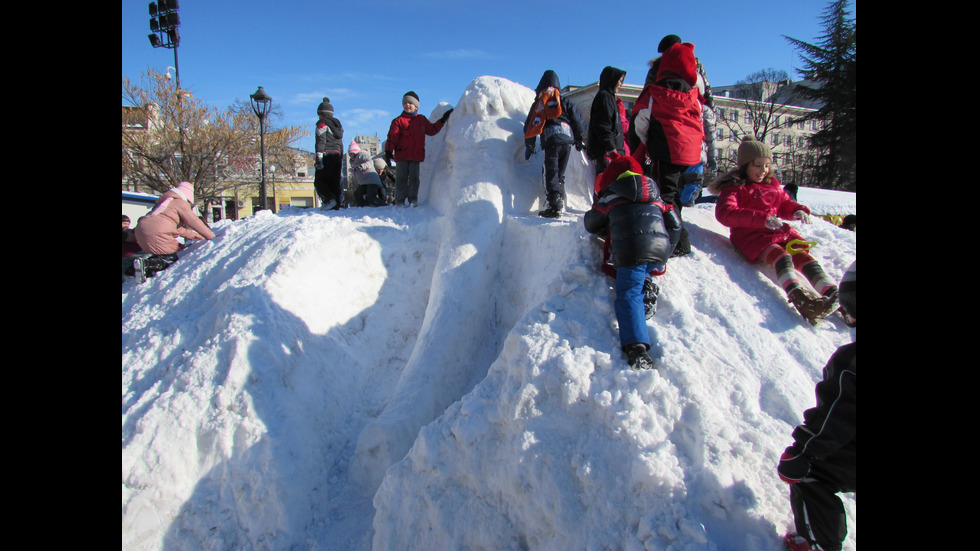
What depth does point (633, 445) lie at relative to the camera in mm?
2191

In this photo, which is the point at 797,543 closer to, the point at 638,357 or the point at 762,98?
the point at 638,357

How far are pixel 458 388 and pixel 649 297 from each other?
1814 mm

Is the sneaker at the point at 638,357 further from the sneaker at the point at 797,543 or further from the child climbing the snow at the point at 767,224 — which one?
the child climbing the snow at the point at 767,224

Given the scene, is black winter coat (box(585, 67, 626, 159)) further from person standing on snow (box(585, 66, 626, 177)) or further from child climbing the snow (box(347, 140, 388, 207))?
child climbing the snow (box(347, 140, 388, 207))

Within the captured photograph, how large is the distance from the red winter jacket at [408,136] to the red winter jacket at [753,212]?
3882 mm

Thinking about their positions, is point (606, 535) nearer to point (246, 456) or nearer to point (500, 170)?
point (246, 456)

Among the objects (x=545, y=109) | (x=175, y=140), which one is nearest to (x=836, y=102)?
(x=545, y=109)

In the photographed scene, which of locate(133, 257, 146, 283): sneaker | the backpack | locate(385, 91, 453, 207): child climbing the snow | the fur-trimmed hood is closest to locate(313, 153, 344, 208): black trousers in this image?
locate(385, 91, 453, 207): child climbing the snow

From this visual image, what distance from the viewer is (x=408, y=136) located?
6.15 meters

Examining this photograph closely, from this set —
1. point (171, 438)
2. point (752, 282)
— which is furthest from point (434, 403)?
point (752, 282)

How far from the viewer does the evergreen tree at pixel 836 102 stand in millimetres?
20188

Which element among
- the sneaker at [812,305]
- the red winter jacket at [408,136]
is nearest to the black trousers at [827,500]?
the sneaker at [812,305]
